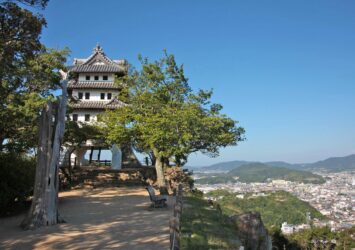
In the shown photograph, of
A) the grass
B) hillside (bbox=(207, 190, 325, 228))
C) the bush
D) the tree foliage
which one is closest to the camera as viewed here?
the grass

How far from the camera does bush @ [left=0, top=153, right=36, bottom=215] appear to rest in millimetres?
12070

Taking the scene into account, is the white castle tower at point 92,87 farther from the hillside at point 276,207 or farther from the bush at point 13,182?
the hillside at point 276,207

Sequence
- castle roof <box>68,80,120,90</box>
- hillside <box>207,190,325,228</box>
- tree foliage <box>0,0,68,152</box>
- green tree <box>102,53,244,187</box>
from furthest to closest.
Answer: hillside <box>207,190,325,228</box> → castle roof <box>68,80,120,90</box> → green tree <box>102,53,244,187</box> → tree foliage <box>0,0,68,152</box>

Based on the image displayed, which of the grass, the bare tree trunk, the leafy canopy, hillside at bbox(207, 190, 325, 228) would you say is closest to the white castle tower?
the leafy canopy

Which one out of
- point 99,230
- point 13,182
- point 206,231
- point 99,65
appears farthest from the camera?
point 99,65

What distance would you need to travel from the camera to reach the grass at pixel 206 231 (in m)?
8.02

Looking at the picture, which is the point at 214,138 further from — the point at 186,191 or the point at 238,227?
the point at 238,227

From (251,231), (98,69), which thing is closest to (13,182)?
(251,231)

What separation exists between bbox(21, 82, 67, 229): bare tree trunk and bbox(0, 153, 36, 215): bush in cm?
208

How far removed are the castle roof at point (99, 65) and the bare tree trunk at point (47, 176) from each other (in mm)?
18452

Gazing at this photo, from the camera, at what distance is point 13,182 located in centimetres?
1264

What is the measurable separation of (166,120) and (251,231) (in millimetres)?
8850

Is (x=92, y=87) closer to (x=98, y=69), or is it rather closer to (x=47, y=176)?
(x=98, y=69)

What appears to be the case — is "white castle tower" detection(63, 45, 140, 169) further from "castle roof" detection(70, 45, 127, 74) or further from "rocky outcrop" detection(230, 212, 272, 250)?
"rocky outcrop" detection(230, 212, 272, 250)
